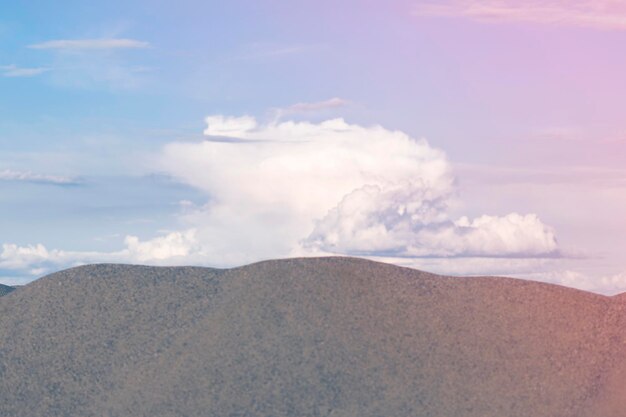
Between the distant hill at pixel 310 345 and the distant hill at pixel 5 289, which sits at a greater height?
the distant hill at pixel 5 289

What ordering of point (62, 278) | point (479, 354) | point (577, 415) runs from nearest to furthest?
point (577, 415) < point (479, 354) < point (62, 278)

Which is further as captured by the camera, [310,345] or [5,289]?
[5,289]

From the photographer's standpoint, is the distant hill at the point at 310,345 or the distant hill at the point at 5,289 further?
the distant hill at the point at 5,289

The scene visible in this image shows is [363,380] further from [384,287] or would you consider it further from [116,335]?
[116,335]

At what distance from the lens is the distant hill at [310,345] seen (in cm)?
4281

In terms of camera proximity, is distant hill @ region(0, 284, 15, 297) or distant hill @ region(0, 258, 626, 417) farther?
distant hill @ region(0, 284, 15, 297)

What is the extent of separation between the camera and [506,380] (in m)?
43.6

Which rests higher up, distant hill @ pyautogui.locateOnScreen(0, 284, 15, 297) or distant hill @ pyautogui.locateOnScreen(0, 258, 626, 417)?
distant hill @ pyautogui.locateOnScreen(0, 284, 15, 297)

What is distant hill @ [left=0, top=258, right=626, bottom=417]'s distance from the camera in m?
42.8

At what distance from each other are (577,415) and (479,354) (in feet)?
16.6

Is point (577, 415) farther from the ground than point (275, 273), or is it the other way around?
point (275, 273)

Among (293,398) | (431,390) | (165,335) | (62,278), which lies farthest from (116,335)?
(431,390)

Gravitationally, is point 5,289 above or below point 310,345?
above

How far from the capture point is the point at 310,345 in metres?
45.3
